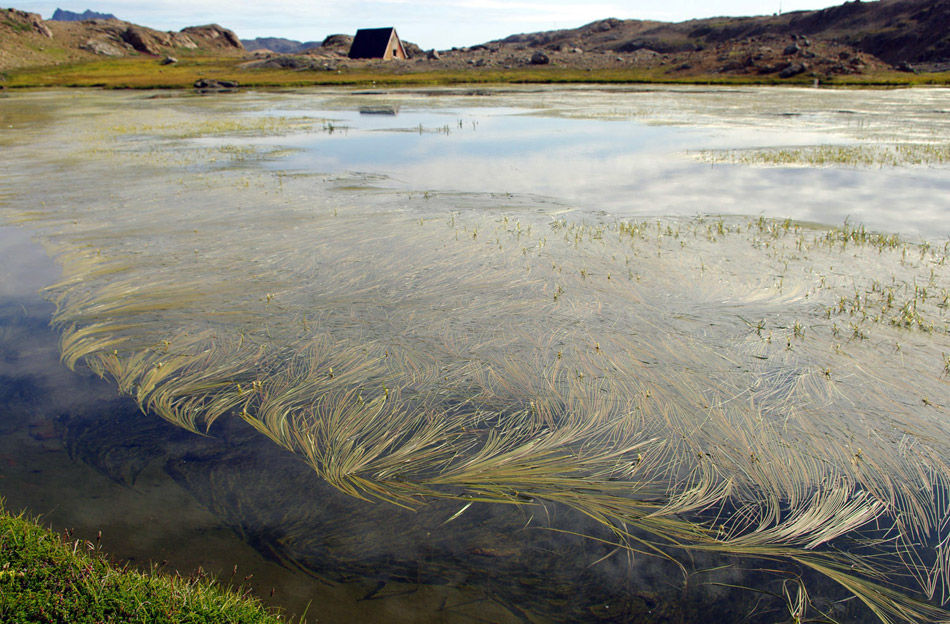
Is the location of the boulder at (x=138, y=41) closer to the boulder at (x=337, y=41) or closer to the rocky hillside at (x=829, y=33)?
the boulder at (x=337, y=41)

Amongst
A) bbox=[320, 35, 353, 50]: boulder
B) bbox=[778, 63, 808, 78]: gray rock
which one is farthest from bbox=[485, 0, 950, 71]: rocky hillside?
bbox=[320, 35, 353, 50]: boulder

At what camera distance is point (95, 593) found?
254 centimetres

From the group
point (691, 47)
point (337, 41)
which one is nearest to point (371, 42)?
point (337, 41)

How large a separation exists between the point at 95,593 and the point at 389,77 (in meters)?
66.9

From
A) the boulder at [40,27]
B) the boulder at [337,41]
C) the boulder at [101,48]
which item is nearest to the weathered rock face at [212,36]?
the boulder at [337,41]

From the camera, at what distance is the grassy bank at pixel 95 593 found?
2.47m

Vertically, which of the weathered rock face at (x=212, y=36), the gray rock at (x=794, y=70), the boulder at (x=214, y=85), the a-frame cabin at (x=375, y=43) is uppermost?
the weathered rock face at (x=212, y=36)

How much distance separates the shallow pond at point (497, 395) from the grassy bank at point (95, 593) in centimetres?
23

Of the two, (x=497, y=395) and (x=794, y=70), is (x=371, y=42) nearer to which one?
(x=794, y=70)

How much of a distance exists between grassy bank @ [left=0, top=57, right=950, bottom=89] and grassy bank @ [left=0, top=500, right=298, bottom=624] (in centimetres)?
5622

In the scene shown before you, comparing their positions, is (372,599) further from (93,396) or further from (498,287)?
(498,287)

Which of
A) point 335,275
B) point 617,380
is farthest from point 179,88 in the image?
point 617,380

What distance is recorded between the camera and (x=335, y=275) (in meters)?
7.08

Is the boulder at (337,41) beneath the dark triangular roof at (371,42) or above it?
above
